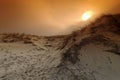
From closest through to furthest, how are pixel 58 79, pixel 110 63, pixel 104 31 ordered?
pixel 58 79, pixel 110 63, pixel 104 31

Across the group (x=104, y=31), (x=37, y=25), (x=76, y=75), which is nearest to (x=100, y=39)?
(x=104, y=31)

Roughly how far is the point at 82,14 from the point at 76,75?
0.64 metres

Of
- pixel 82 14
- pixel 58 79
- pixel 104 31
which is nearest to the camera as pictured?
pixel 58 79

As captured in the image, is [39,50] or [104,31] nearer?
[39,50]

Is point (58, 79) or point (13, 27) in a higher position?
point (13, 27)

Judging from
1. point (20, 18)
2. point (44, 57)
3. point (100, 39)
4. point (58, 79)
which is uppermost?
point (20, 18)

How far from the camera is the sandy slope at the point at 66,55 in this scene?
4.54ft

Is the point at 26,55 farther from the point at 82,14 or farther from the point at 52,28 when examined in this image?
the point at 82,14

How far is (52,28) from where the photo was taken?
5.88ft

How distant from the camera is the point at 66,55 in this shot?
1.52 metres

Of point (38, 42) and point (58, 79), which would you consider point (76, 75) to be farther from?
Result: point (38, 42)

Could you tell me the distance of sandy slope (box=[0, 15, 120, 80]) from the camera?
54.5 inches

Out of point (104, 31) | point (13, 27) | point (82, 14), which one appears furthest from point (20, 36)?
point (104, 31)

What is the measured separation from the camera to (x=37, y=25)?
1.79m
